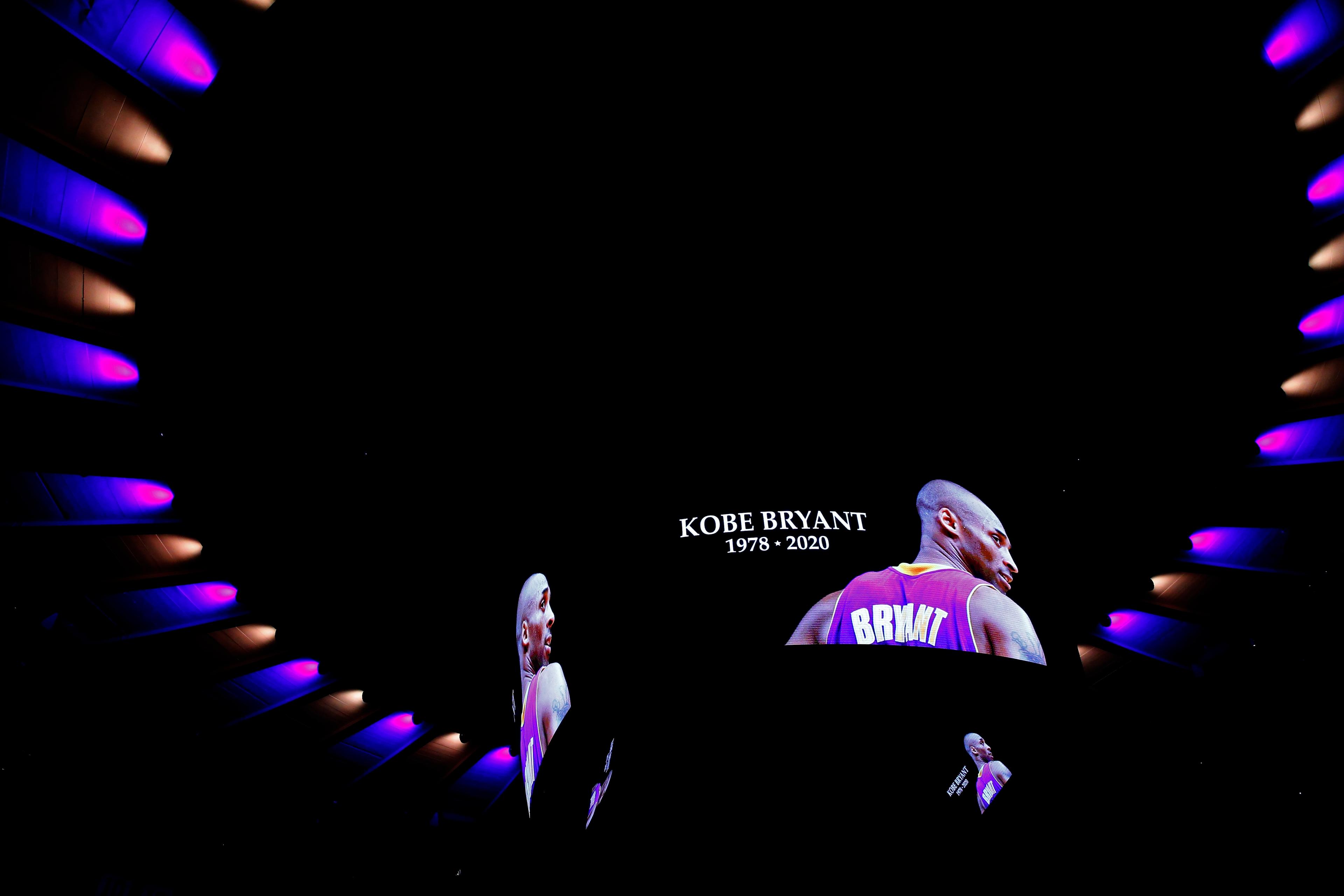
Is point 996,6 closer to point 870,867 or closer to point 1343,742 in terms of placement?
point 870,867

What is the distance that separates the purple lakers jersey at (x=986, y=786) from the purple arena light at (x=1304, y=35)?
27.3 feet

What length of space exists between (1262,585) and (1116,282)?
591 cm

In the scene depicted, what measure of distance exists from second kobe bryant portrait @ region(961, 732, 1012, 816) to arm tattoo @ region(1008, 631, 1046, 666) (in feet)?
3.38

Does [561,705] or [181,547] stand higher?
[181,547]

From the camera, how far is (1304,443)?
1053cm

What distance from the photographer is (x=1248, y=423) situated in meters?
10.2

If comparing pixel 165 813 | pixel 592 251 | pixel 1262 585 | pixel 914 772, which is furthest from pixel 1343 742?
pixel 165 813

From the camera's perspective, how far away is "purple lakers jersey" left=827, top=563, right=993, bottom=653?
7.46m

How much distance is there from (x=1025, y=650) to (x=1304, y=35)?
7209 mm

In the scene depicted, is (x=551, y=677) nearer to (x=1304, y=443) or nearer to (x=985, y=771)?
(x=985, y=771)

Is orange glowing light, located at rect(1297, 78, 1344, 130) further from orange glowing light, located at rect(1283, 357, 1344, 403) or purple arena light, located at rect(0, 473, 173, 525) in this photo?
purple arena light, located at rect(0, 473, 173, 525)

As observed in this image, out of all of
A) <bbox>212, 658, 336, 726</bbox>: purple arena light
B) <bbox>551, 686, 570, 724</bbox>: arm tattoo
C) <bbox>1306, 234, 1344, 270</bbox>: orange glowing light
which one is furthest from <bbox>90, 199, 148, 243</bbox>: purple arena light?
<bbox>1306, 234, 1344, 270</bbox>: orange glowing light

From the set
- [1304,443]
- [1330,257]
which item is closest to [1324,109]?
[1330,257]

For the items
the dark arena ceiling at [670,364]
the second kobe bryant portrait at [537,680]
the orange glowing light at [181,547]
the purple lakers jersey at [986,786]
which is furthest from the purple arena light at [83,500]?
the purple lakers jersey at [986,786]
